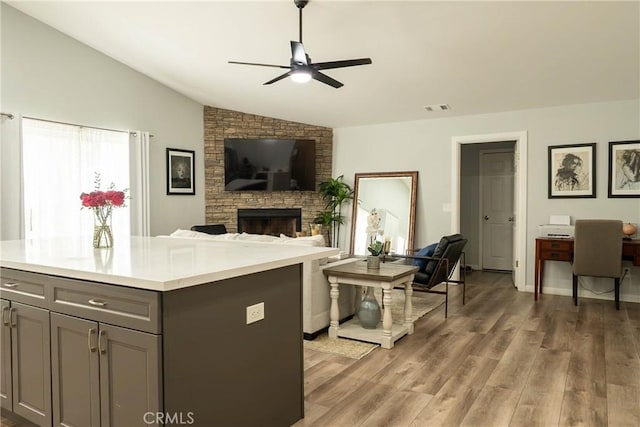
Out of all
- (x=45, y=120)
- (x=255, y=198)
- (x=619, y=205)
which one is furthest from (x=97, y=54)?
(x=619, y=205)

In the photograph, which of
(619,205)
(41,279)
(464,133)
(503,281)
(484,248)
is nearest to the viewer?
(41,279)

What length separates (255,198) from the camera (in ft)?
23.4

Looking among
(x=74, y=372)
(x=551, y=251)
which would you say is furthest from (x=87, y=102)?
(x=551, y=251)

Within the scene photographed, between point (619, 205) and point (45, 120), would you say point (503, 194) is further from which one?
point (45, 120)

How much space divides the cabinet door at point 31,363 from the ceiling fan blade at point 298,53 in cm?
245

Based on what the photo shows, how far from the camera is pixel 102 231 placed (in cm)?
275

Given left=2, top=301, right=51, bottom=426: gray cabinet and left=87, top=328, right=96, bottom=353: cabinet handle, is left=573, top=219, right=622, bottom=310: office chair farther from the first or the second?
left=2, top=301, right=51, bottom=426: gray cabinet

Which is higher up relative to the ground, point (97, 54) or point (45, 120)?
point (97, 54)

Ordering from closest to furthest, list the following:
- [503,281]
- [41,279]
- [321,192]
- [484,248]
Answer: [41,279], [503,281], [321,192], [484,248]

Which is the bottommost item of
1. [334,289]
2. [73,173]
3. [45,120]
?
[334,289]

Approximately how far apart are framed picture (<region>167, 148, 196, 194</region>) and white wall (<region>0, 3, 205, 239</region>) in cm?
8

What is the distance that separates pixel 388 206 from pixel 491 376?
399 cm

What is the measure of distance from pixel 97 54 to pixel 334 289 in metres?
4.32

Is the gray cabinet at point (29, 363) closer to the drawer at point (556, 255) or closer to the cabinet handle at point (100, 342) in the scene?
the cabinet handle at point (100, 342)
